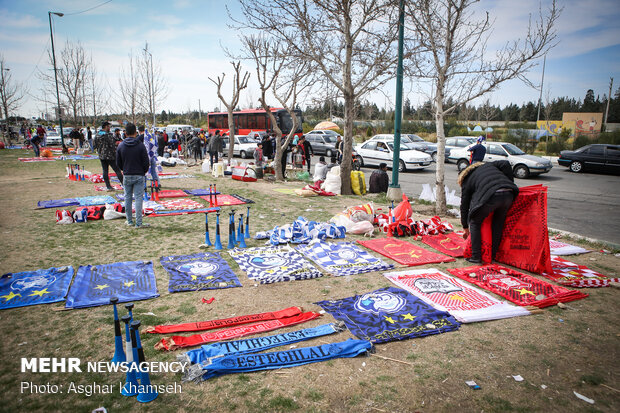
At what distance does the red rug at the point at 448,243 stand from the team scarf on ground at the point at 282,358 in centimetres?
341

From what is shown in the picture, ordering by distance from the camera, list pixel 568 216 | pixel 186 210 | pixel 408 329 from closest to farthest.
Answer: pixel 408 329 < pixel 186 210 < pixel 568 216

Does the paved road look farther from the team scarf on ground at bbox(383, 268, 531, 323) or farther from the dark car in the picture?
the team scarf on ground at bbox(383, 268, 531, 323)

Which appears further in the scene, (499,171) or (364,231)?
(364,231)

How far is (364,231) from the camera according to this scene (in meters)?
7.39

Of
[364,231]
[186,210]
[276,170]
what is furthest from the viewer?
[276,170]

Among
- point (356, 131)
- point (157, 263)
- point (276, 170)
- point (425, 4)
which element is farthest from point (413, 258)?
point (356, 131)

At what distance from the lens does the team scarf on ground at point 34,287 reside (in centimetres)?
412

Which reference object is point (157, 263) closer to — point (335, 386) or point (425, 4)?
point (335, 386)

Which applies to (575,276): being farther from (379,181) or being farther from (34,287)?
(379,181)

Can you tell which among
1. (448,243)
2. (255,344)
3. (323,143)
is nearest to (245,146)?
(323,143)

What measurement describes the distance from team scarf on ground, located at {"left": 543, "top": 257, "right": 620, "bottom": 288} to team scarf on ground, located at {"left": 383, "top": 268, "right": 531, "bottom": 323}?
1.30m

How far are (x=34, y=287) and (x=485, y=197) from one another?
6.30m

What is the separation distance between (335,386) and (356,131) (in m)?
43.4

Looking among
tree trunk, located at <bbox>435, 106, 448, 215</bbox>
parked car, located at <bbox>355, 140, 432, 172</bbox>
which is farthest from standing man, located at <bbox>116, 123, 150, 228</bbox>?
parked car, located at <bbox>355, 140, 432, 172</bbox>
